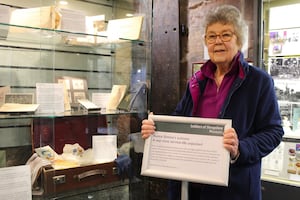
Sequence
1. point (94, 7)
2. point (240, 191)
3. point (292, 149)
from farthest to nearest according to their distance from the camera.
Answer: point (94, 7)
point (292, 149)
point (240, 191)

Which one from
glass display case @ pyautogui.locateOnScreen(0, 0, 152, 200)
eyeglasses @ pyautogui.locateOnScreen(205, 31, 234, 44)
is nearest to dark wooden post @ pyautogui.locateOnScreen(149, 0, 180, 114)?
glass display case @ pyautogui.locateOnScreen(0, 0, 152, 200)

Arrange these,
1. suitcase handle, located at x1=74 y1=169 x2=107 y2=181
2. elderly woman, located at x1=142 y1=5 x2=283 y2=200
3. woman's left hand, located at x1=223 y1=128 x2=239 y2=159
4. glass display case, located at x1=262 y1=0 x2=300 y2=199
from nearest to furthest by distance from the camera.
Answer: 1. woman's left hand, located at x1=223 y1=128 x2=239 y2=159
2. elderly woman, located at x1=142 y1=5 x2=283 y2=200
3. suitcase handle, located at x1=74 y1=169 x2=107 y2=181
4. glass display case, located at x1=262 y1=0 x2=300 y2=199

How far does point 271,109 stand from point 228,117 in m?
0.20

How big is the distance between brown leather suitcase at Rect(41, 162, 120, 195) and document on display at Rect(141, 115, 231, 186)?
30cm

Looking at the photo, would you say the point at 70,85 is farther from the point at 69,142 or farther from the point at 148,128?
the point at 148,128

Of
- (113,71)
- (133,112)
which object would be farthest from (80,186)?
(113,71)

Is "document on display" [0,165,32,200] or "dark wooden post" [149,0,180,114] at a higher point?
"dark wooden post" [149,0,180,114]

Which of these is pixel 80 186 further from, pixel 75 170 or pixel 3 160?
pixel 3 160

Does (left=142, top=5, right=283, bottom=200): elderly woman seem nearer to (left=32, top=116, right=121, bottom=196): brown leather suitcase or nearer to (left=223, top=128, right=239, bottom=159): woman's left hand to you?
(left=223, top=128, right=239, bottom=159): woman's left hand

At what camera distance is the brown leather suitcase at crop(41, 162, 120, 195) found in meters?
1.46

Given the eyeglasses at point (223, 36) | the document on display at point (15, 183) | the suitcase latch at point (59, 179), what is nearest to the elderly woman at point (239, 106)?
the eyeglasses at point (223, 36)

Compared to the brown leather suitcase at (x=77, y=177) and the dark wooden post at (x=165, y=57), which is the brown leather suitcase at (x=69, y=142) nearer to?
the brown leather suitcase at (x=77, y=177)

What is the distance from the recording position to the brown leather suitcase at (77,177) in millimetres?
1461

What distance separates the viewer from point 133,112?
182 cm
